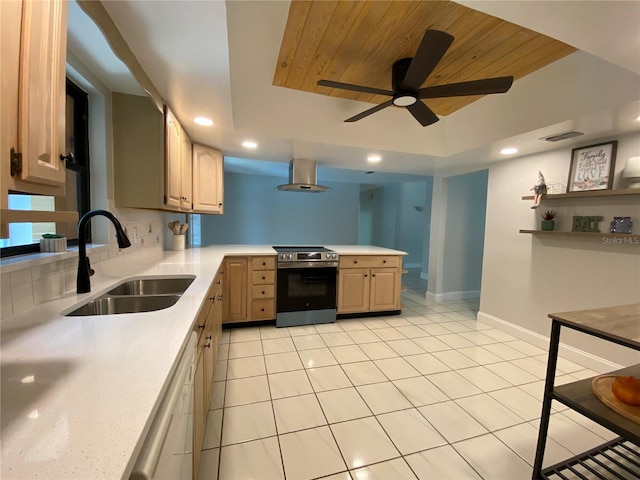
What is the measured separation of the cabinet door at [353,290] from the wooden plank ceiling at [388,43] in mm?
2069

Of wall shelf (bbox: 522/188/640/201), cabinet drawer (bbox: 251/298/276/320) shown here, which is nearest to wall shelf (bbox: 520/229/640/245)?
wall shelf (bbox: 522/188/640/201)

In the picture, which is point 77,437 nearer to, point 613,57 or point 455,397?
point 455,397

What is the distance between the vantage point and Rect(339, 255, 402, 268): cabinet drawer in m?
3.37

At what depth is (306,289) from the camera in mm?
3234

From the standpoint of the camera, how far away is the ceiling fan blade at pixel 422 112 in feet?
6.13

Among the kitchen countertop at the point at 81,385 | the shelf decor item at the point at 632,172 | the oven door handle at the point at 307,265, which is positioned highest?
the shelf decor item at the point at 632,172

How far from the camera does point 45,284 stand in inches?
47.3

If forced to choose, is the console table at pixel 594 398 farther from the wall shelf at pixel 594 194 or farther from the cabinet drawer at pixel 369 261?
the cabinet drawer at pixel 369 261

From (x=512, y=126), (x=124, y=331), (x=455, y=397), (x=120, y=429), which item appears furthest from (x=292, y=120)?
(x=455, y=397)

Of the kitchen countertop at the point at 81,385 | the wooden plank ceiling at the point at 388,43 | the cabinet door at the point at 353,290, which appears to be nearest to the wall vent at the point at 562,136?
the wooden plank ceiling at the point at 388,43

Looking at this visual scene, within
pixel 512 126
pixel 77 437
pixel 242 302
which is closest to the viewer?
pixel 77 437

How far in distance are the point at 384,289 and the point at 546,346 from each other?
1.73 m

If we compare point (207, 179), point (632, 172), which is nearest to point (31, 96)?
point (207, 179)

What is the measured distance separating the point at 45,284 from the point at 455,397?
254 centimetres
